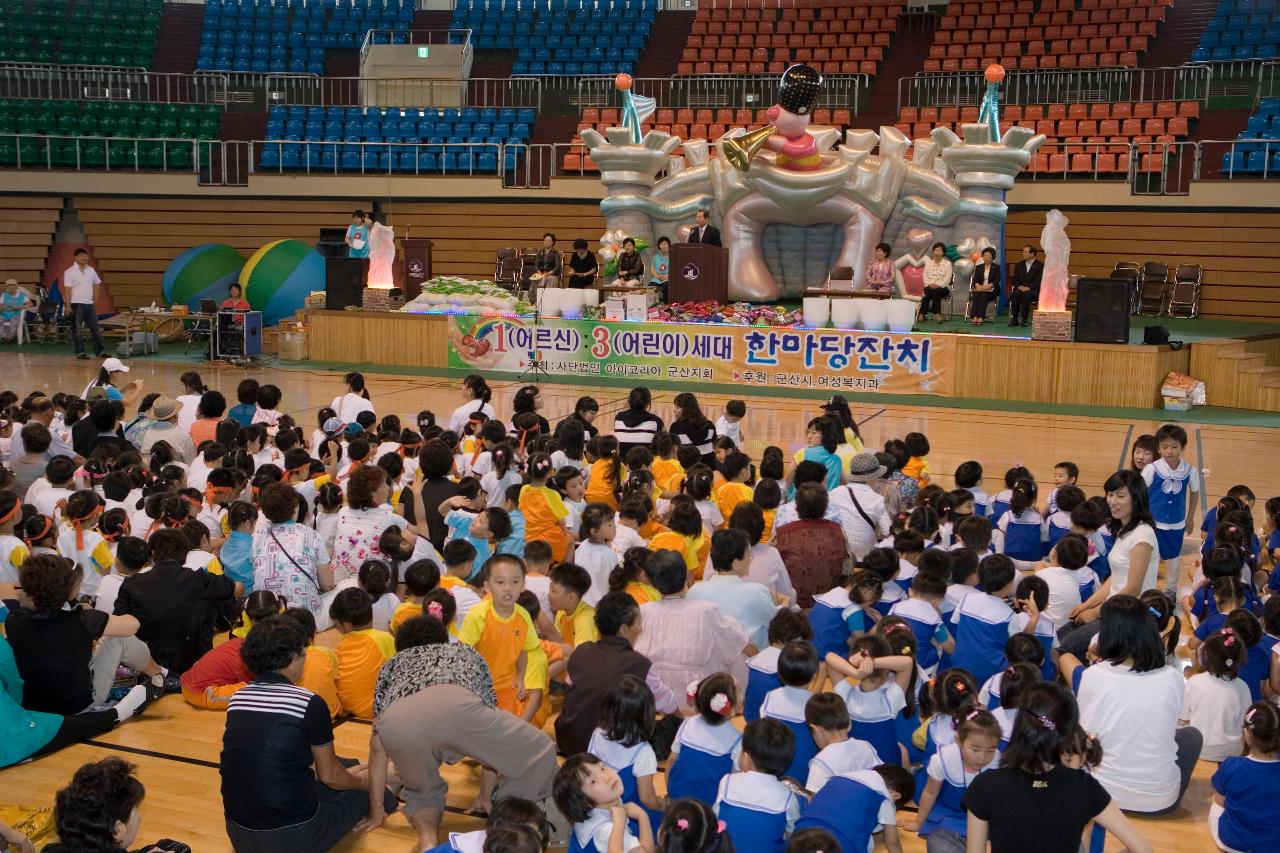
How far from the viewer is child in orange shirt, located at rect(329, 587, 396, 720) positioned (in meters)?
5.59

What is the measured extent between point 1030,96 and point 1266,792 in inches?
821

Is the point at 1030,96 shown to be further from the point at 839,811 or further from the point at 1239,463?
the point at 839,811

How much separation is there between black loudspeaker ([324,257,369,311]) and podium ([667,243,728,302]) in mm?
4625

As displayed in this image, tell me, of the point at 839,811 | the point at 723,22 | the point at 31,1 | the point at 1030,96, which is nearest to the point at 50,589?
the point at 839,811

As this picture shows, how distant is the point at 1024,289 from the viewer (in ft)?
59.2

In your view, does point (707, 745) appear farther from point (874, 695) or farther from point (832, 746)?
point (874, 695)

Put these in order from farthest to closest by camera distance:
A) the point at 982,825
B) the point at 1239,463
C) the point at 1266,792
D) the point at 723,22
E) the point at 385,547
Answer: the point at 723,22 → the point at 1239,463 → the point at 385,547 → the point at 1266,792 → the point at 982,825

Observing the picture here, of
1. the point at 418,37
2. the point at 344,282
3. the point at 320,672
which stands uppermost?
the point at 418,37

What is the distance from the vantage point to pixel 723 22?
91.8 ft

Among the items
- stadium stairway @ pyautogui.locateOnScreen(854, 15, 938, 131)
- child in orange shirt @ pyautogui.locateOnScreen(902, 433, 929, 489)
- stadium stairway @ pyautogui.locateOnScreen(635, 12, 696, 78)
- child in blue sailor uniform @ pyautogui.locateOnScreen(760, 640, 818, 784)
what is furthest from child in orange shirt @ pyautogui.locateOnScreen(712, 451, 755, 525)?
stadium stairway @ pyautogui.locateOnScreen(635, 12, 696, 78)

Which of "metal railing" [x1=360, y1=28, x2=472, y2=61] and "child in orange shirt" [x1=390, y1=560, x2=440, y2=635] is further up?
"metal railing" [x1=360, y1=28, x2=472, y2=61]

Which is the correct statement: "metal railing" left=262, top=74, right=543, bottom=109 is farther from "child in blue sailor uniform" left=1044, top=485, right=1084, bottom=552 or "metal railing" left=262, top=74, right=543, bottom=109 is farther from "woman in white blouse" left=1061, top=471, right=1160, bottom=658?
"woman in white blouse" left=1061, top=471, right=1160, bottom=658

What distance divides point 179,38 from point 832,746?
28.6 m

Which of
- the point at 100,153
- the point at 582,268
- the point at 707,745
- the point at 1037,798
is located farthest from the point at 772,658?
the point at 100,153
